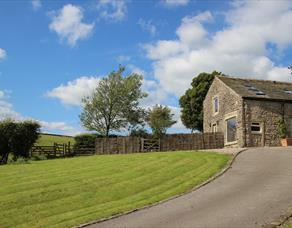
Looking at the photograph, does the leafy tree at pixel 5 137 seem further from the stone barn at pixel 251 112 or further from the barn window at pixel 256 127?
the barn window at pixel 256 127

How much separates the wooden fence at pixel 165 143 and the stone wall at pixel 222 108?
1.46m

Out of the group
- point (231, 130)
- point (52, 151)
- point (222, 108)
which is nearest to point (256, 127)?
point (231, 130)

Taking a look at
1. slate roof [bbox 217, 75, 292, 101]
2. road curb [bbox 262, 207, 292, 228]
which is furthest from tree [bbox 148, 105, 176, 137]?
road curb [bbox 262, 207, 292, 228]

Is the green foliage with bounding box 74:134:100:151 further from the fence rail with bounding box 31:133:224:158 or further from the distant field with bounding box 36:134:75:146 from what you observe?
the distant field with bounding box 36:134:75:146

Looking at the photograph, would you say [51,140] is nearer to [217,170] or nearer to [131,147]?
[131,147]

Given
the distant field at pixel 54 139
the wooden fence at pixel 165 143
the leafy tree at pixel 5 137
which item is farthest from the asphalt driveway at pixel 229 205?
the distant field at pixel 54 139

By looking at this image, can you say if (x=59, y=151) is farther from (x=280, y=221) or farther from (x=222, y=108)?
(x=280, y=221)

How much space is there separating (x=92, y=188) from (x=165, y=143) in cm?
2206

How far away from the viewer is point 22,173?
26000 millimetres

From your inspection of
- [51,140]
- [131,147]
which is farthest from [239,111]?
[51,140]

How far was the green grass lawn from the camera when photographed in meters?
15.4

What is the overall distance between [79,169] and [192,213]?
1311 centimetres

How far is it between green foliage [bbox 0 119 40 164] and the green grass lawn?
53.8 feet

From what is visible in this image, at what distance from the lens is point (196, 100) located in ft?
206
